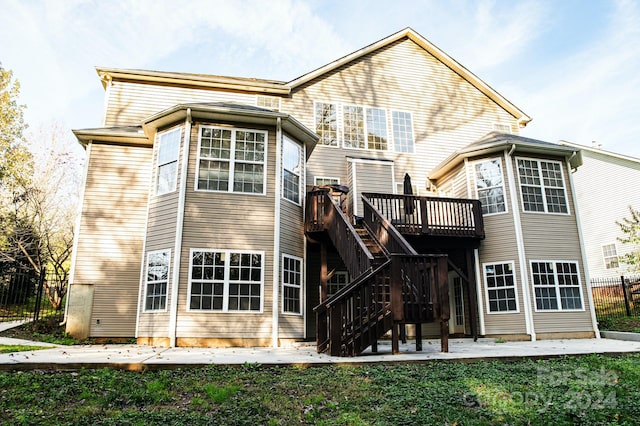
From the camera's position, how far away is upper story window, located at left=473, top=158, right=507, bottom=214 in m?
13.4

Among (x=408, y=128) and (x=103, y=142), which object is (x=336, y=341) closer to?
(x=103, y=142)

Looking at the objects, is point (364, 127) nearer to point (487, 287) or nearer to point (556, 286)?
point (487, 287)

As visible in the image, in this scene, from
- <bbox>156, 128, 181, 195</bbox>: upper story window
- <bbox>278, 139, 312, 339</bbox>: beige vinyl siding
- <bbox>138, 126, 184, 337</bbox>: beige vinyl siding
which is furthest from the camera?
<bbox>156, 128, 181, 195</bbox>: upper story window

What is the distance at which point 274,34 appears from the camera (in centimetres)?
1627

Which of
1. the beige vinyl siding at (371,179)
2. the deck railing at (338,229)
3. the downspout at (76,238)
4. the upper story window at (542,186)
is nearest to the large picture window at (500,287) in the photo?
the upper story window at (542,186)

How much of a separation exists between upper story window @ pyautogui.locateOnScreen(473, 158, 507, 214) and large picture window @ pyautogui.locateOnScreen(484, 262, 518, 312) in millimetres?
1827

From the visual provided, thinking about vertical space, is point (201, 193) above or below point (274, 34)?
below

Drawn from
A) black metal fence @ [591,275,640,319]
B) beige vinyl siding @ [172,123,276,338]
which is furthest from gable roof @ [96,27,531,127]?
black metal fence @ [591,275,640,319]

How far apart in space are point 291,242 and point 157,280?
3.56 meters

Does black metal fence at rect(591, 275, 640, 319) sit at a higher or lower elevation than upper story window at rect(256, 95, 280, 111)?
lower

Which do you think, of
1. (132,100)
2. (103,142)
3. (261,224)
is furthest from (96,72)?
(261,224)

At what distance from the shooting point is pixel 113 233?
12.4m

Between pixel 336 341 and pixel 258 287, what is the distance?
3.56 metres

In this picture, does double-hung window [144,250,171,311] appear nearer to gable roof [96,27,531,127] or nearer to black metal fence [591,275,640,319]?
gable roof [96,27,531,127]
